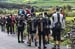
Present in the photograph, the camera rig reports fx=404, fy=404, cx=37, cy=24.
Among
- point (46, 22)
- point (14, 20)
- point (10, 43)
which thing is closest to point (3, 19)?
point (14, 20)

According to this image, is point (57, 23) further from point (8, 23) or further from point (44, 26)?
point (8, 23)

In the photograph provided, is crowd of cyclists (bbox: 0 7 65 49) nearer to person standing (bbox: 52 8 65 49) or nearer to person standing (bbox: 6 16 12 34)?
person standing (bbox: 52 8 65 49)

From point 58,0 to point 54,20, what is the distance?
1879 inches

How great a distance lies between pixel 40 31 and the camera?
63.4 feet

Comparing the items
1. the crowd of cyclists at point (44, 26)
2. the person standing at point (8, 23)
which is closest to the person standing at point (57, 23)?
the crowd of cyclists at point (44, 26)

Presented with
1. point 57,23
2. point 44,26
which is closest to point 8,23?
point 44,26

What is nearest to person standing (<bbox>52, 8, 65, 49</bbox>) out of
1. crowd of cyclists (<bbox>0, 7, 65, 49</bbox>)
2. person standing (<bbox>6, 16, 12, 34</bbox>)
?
crowd of cyclists (<bbox>0, 7, 65, 49</bbox>)

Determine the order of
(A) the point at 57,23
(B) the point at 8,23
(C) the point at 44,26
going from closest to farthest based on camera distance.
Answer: (A) the point at 57,23, (C) the point at 44,26, (B) the point at 8,23

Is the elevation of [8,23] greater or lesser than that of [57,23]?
lesser

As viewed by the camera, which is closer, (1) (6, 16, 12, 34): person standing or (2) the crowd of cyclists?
(2) the crowd of cyclists

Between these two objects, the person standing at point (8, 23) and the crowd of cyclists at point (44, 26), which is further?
the person standing at point (8, 23)

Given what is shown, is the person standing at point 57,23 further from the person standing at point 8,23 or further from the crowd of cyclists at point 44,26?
the person standing at point 8,23

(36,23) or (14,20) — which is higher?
(36,23)

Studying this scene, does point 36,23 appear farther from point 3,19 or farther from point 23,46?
point 3,19
